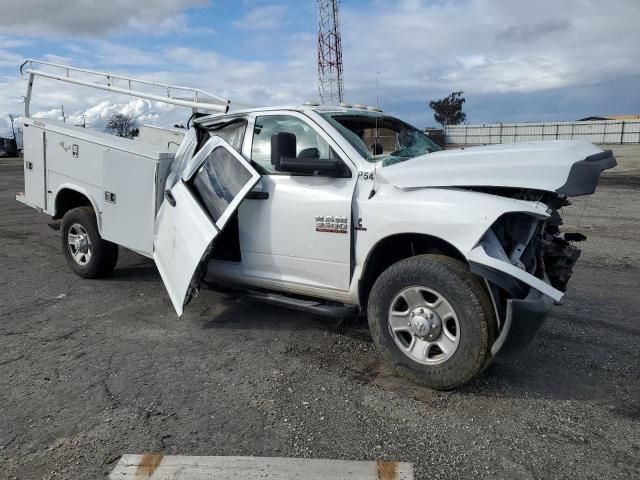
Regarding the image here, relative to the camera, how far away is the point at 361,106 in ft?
17.7

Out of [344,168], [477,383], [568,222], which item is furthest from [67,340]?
[568,222]

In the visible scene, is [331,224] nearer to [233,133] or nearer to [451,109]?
[233,133]

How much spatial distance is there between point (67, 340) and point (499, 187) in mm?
3708

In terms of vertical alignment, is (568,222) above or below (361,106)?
below

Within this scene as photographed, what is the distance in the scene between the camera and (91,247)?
6.13 metres

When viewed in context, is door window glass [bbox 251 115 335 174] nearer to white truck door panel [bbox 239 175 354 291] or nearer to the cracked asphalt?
white truck door panel [bbox 239 175 354 291]

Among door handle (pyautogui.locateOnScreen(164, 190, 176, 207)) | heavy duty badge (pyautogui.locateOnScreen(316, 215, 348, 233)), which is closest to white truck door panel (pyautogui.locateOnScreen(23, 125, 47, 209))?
door handle (pyautogui.locateOnScreen(164, 190, 176, 207))

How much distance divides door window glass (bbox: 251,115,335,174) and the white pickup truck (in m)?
0.01

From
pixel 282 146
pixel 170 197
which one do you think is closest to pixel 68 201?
pixel 170 197

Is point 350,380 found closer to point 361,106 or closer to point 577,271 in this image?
point 361,106

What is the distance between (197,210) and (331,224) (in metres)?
1.27

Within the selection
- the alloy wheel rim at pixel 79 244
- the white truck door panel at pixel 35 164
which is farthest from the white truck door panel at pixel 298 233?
the white truck door panel at pixel 35 164

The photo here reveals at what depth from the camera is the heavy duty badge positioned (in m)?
3.99

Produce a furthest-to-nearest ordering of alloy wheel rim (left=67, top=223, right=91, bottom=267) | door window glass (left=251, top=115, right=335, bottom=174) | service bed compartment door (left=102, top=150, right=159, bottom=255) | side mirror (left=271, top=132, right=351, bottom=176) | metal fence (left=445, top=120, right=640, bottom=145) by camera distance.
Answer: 1. metal fence (left=445, top=120, right=640, bottom=145)
2. alloy wheel rim (left=67, top=223, right=91, bottom=267)
3. service bed compartment door (left=102, top=150, right=159, bottom=255)
4. door window glass (left=251, top=115, right=335, bottom=174)
5. side mirror (left=271, top=132, right=351, bottom=176)
